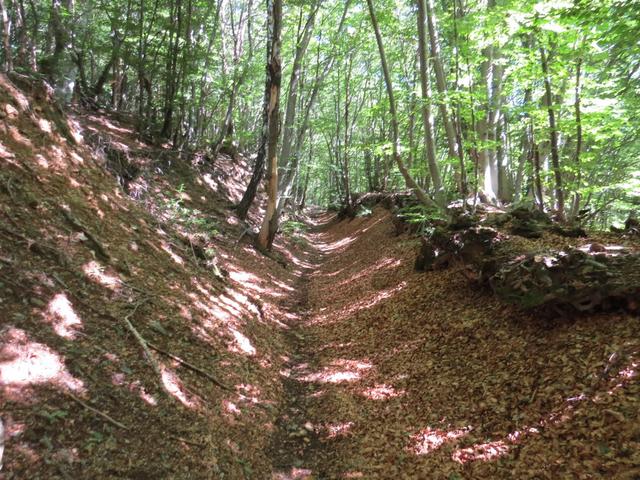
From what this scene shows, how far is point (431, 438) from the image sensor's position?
176 inches

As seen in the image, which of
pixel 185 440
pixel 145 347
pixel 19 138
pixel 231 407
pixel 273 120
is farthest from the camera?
pixel 273 120

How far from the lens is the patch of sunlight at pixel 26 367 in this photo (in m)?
3.16

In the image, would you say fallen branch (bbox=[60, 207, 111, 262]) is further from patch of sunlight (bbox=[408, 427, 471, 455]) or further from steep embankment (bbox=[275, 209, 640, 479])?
patch of sunlight (bbox=[408, 427, 471, 455])

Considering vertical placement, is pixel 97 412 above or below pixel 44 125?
below

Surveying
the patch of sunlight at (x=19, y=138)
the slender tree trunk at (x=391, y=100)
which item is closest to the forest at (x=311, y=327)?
the patch of sunlight at (x=19, y=138)

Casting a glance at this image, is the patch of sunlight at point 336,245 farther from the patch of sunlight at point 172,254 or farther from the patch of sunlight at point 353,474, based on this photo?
the patch of sunlight at point 353,474

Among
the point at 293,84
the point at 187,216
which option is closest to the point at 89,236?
the point at 187,216

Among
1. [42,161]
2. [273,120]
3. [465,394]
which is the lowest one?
[465,394]

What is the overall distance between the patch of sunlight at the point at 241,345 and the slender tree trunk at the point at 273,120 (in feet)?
18.2

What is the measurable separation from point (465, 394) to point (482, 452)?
96cm

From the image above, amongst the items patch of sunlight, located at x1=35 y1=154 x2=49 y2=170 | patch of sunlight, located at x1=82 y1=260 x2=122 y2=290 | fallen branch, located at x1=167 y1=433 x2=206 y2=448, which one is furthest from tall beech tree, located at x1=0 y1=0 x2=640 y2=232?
fallen branch, located at x1=167 y1=433 x2=206 y2=448

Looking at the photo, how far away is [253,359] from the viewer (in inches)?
242

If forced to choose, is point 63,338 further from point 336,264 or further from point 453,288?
point 336,264

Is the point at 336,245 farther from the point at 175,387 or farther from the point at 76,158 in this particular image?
the point at 175,387
